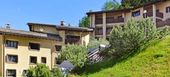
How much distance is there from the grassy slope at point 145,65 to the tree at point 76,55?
7.41 ft

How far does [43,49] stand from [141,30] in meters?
22.8

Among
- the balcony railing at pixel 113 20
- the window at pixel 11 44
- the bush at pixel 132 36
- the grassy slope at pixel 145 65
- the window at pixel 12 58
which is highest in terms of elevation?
the balcony railing at pixel 113 20

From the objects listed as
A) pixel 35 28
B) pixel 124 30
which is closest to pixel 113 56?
pixel 124 30

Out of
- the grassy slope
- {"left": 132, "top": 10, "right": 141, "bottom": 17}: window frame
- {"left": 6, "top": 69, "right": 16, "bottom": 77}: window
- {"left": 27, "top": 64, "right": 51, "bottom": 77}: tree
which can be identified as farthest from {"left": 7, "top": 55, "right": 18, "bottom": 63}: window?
{"left": 132, "top": 10, "right": 141, "bottom": 17}: window frame

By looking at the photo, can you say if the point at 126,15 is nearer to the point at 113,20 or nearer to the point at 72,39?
the point at 113,20

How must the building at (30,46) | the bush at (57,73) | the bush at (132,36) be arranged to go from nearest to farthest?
1. the bush at (57,73)
2. the bush at (132,36)
3. the building at (30,46)

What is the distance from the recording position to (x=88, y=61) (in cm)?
4184

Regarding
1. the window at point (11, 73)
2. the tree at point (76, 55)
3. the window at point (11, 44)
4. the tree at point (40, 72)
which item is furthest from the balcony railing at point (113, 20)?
the tree at point (40, 72)

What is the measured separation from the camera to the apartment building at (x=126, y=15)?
2539 inches

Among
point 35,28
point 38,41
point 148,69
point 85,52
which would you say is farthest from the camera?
point 35,28

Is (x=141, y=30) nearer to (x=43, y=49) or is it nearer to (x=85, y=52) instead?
(x=85, y=52)

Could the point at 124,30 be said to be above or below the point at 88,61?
above

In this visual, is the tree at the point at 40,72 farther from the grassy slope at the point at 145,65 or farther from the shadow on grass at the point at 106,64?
the shadow on grass at the point at 106,64

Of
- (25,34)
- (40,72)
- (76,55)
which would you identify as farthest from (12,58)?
(40,72)
